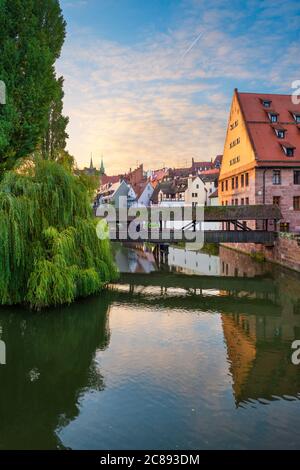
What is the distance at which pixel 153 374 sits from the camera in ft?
33.3

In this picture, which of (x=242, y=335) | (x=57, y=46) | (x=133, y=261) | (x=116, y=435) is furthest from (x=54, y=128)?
(x=116, y=435)

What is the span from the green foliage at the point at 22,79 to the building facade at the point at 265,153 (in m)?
21.1

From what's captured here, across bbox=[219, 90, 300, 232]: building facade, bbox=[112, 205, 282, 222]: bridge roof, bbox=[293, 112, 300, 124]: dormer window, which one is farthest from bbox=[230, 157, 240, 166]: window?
bbox=[112, 205, 282, 222]: bridge roof

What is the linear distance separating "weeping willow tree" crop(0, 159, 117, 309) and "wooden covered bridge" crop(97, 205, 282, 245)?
422 inches

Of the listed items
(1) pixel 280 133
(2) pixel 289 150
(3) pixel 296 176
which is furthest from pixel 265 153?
(1) pixel 280 133

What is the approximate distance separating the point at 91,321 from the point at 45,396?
243 inches

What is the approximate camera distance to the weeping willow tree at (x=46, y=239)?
49.9ft

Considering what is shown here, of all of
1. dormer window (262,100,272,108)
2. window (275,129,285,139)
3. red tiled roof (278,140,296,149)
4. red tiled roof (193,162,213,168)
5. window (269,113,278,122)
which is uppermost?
red tiled roof (193,162,213,168)

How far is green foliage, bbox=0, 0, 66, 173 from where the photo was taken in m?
16.1

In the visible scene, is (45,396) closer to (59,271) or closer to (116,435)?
(116,435)

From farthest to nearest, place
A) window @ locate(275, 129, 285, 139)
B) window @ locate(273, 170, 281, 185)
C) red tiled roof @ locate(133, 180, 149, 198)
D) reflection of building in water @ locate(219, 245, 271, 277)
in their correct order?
red tiled roof @ locate(133, 180, 149, 198) < window @ locate(275, 129, 285, 139) < window @ locate(273, 170, 281, 185) < reflection of building in water @ locate(219, 245, 271, 277)

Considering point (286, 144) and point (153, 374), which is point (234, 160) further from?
point (153, 374)

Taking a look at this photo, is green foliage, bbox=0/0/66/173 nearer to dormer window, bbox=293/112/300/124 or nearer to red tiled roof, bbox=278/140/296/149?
red tiled roof, bbox=278/140/296/149

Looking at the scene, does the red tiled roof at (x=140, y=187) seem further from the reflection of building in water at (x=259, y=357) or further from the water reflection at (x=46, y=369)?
the reflection of building in water at (x=259, y=357)
